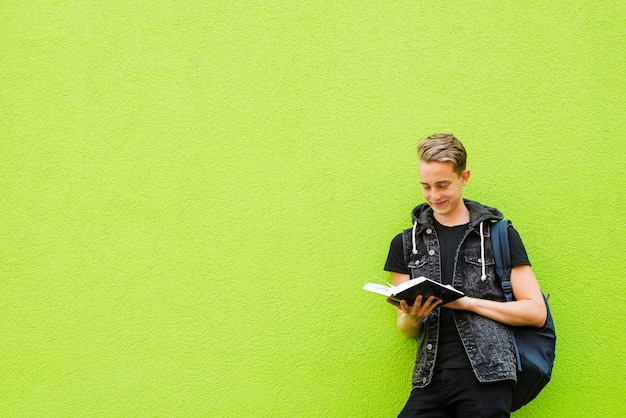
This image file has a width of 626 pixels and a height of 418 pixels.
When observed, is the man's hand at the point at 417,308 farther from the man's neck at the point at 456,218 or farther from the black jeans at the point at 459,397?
the man's neck at the point at 456,218

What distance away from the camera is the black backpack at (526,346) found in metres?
2.42

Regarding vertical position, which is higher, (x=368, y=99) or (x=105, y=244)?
(x=368, y=99)

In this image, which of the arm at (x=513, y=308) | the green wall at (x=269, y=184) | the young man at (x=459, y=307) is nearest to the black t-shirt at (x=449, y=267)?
the young man at (x=459, y=307)

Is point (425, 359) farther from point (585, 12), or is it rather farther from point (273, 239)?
point (585, 12)

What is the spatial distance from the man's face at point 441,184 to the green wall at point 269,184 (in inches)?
18.8

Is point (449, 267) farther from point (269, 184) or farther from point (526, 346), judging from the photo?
point (269, 184)

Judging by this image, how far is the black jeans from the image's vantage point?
2330 mm

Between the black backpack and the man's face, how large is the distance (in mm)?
234

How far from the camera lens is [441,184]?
8.11 feet

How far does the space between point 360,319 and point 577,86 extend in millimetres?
1509

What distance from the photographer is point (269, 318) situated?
298cm

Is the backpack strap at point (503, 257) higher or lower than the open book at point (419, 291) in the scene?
higher

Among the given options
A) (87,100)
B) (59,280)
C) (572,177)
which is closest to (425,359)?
(572,177)

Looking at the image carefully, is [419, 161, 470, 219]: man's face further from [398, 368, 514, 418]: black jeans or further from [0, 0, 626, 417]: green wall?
[398, 368, 514, 418]: black jeans
